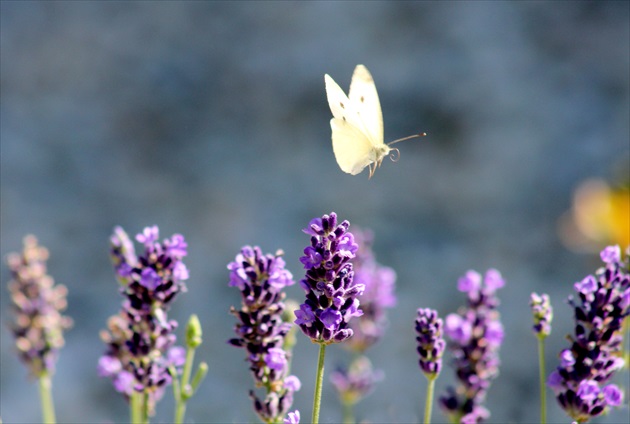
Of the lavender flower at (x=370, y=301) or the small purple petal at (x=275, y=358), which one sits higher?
the lavender flower at (x=370, y=301)

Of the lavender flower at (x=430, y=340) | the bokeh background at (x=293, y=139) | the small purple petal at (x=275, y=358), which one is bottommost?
the small purple petal at (x=275, y=358)

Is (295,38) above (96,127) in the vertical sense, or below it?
above

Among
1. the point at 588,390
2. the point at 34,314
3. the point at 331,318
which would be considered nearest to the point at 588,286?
the point at 588,390

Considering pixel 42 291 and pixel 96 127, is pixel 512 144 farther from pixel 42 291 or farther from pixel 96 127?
pixel 42 291

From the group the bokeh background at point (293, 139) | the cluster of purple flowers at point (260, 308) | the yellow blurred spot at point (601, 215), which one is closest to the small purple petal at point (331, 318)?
the cluster of purple flowers at point (260, 308)

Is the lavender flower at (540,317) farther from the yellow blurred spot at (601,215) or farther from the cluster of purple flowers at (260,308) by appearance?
the yellow blurred spot at (601,215)

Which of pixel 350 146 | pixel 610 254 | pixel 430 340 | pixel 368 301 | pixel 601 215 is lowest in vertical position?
pixel 430 340

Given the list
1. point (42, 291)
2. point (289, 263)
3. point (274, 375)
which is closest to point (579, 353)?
point (274, 375)

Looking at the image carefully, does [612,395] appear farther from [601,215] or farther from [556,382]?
[601,215]
